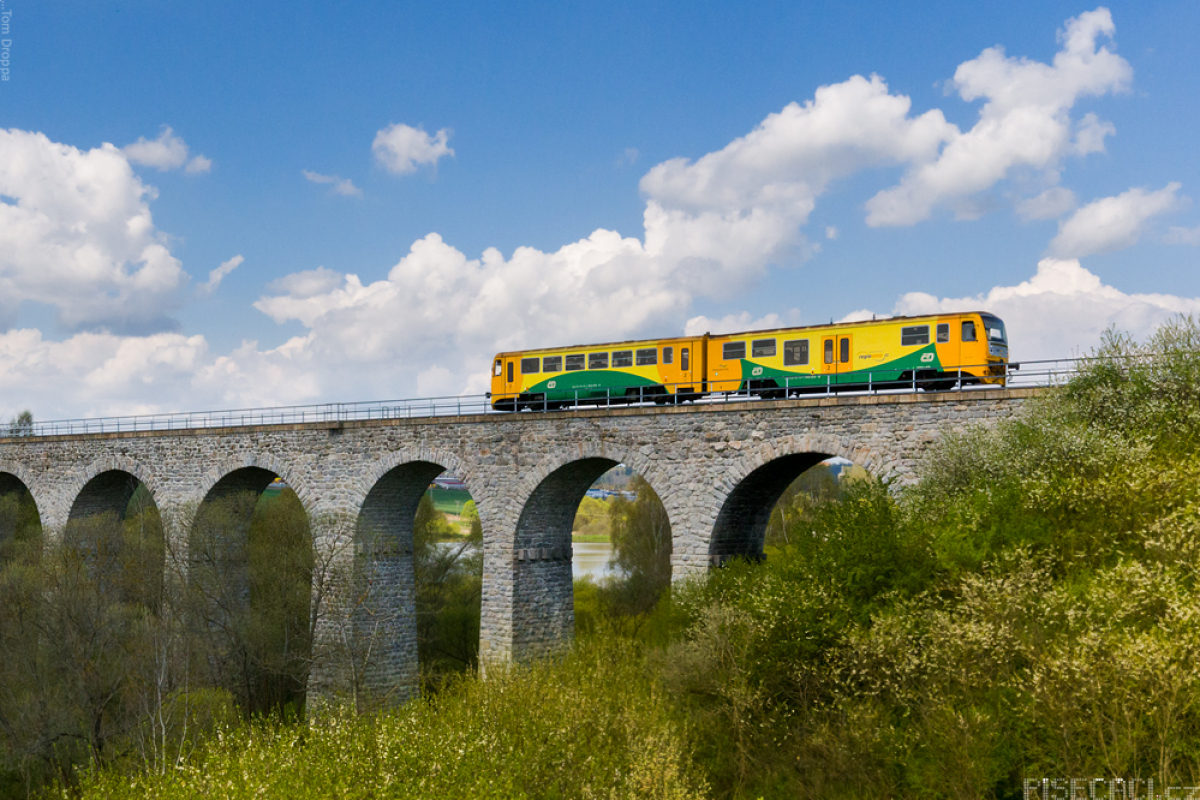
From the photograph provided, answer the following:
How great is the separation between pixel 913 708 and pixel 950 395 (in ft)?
30.2

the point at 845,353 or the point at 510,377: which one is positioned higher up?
the point at 845,353

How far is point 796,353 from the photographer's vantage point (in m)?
29.1

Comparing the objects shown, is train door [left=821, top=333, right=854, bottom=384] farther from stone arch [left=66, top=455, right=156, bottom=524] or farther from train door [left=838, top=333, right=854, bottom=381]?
stone arch [left=66, top=455, right=156, bottom=524]

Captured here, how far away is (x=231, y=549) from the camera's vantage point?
123 ft

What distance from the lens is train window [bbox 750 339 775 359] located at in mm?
29625

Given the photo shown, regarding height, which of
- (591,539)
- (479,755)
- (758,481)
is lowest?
(591,539)

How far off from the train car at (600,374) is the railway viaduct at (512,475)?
3009 mm

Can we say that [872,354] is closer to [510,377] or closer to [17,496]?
[510,377]

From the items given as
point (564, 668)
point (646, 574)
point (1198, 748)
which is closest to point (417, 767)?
point (564, 668)

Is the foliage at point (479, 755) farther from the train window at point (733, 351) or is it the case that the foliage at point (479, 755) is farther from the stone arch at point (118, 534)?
the stone arch at point (118, 534)

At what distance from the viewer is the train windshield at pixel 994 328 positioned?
26.7 m

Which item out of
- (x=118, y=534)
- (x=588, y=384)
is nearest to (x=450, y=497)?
(x=118, y=534)

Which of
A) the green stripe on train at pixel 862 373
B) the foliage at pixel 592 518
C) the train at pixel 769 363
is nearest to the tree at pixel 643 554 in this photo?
the train at pixel 769 363

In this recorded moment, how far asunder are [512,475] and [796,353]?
34.1 ft
